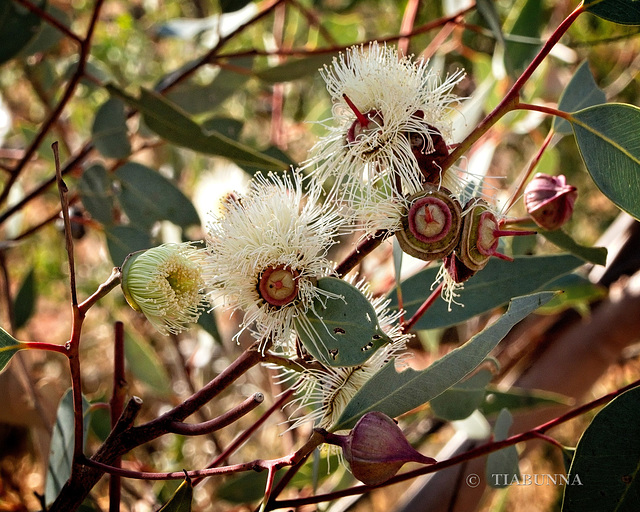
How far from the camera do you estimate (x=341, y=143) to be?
52 centimetres

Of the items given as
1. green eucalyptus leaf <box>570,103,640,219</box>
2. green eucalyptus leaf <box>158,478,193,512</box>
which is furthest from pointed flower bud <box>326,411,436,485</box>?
green eucalyptus leaf <box>570,103,640,219</box>

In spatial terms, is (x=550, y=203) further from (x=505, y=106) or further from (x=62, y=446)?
(x=62, y=446)

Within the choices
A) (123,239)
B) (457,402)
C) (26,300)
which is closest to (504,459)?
(457,402)

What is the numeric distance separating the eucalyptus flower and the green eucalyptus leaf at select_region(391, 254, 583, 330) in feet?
0.80

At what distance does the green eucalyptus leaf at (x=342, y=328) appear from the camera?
43cm

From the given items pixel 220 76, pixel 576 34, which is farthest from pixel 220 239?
pixel 576 34

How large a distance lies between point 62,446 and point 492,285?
0.48 metres

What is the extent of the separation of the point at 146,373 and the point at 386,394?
28.1 inches

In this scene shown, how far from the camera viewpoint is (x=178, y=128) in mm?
712

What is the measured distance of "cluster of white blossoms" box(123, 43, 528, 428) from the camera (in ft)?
1.47

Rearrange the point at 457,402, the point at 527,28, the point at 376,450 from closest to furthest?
the point at 376,450, the point at 457,402, the point at 527,28

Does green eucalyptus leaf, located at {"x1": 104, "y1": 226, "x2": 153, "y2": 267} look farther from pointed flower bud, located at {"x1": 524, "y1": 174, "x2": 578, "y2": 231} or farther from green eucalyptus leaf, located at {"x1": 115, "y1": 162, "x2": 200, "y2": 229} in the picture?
pointed flower bud, located at {"x1": 524, "y1": 174, "x2": 578, "y2": 231}
